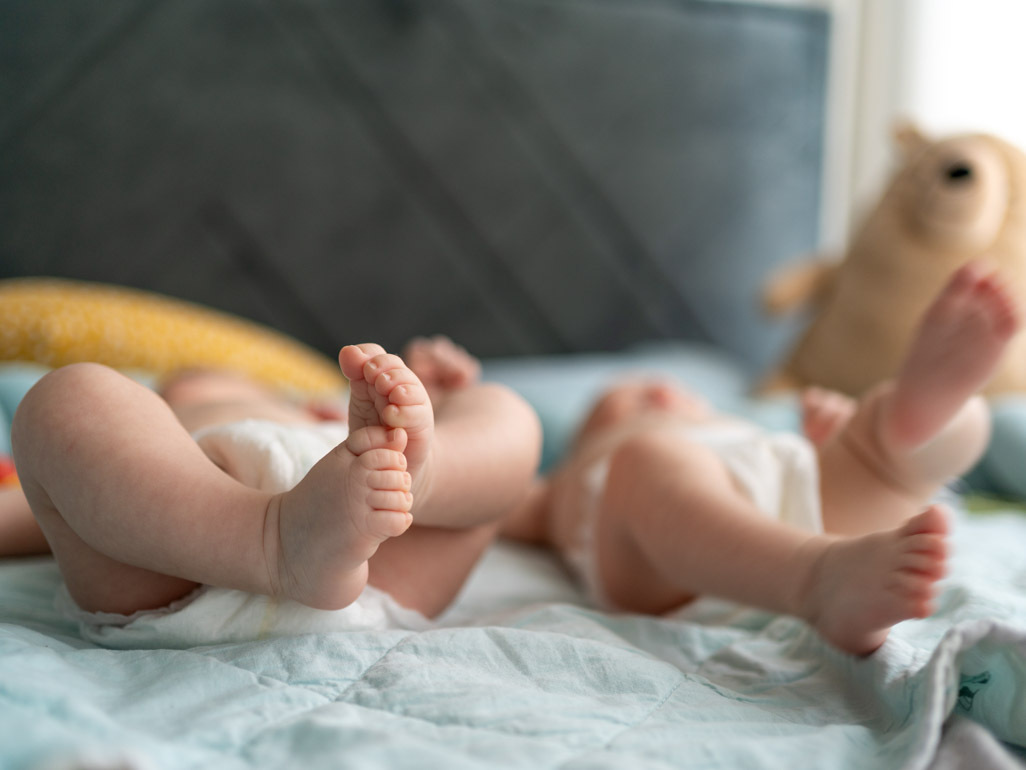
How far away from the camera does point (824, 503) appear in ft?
2.88

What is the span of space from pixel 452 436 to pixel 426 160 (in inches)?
52.6

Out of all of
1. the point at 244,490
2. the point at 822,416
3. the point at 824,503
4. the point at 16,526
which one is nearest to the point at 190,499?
the point at 244,490

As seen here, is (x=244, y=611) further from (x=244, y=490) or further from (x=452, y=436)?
(x=452, y=436)

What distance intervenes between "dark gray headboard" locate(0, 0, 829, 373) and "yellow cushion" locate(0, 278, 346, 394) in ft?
0.93

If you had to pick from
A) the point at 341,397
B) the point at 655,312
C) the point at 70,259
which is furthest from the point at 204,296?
the point at 655,312

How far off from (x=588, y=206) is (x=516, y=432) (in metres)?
1.43

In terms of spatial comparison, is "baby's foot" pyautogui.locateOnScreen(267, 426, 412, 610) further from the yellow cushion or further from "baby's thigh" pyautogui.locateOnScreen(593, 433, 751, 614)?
the yellow cushion

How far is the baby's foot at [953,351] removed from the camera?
74 centimetres

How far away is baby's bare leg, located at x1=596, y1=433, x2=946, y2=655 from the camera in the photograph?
1.87ft

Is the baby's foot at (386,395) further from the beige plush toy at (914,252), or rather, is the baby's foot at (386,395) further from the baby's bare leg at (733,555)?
the beige plush toy at (914,252)

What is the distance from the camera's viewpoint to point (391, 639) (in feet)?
2.07

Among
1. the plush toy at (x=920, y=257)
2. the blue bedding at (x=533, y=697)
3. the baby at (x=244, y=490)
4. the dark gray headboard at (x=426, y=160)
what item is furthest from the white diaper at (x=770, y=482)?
the dark gray headboard at (x=426, y=160)

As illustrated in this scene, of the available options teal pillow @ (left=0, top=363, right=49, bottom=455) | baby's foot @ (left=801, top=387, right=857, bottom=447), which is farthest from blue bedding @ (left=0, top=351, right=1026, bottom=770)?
teal pillow @ (left=0, top=363, right=49, bottom=455)

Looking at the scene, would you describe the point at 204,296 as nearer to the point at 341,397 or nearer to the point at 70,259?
the point at 70,259
